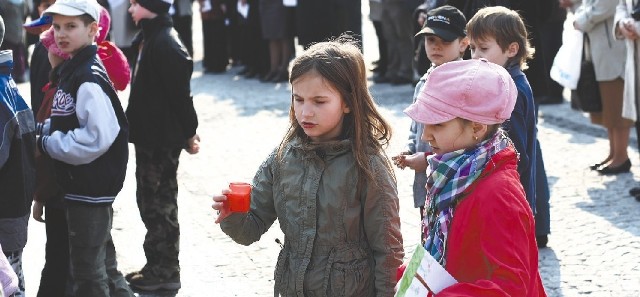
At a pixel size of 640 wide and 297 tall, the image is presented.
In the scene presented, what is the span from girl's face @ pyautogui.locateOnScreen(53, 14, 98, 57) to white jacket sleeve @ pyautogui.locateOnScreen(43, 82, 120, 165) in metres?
0.32

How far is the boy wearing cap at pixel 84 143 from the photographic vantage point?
5.25 m

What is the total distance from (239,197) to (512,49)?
2916 millimetres

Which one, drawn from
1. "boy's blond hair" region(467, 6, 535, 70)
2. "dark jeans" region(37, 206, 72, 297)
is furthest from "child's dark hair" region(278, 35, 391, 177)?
"dark jeans" region(37, 206, 72, 297)

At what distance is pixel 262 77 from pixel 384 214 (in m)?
11.2

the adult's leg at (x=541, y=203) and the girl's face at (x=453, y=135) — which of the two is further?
the adult's leg at (x=541, y=203)

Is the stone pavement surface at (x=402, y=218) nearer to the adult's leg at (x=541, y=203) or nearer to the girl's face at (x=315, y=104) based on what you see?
the adult's leg at (x=541, y=203)

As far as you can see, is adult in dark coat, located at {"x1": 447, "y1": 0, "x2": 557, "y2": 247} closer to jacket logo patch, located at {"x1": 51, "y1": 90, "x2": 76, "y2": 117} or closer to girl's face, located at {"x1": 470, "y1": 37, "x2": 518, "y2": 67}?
girl's face, located at {"x1": 470, "y1": 37, "x2": 518, "y2": 67}

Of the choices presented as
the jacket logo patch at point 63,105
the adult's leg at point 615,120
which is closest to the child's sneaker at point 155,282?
the jacket logo patch at point 63,105

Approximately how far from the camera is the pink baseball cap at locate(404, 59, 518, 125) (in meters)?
3.33

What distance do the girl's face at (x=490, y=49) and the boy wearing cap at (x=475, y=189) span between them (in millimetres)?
2688

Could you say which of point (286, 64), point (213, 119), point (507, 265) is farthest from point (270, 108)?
point (507, 265)

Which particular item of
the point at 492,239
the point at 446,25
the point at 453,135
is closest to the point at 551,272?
the point at 446,25

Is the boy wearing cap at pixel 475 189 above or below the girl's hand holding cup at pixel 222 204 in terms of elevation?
above

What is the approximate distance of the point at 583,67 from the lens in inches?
356
